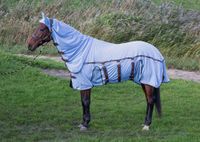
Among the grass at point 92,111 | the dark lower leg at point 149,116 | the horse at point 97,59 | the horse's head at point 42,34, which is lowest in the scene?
the grass at point 92,111

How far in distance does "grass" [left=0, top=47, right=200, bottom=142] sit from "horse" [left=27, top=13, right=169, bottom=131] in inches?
16.0

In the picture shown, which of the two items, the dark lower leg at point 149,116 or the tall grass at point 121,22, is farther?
the tall grass at point 121,22

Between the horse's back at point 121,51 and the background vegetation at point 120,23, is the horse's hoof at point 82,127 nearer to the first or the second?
the horse's back at point 121,51

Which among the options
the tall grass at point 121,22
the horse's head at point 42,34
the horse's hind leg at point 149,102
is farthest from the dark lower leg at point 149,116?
the tall grass at point 121,22

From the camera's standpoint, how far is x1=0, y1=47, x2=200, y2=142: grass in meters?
8.54

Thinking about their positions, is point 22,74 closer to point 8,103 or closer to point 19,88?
point 19,88

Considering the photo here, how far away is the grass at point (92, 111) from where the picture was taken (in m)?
8.54

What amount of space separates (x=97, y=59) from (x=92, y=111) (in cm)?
160

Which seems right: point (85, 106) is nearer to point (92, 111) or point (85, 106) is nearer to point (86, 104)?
point (86, 104)

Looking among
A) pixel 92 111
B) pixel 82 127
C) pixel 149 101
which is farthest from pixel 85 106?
pixel 92 111

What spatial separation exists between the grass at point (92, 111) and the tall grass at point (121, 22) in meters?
2.94

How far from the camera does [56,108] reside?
34.0 feet

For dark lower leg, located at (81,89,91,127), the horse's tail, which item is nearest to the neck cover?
dark lower leg, located at (81,89,91,127)

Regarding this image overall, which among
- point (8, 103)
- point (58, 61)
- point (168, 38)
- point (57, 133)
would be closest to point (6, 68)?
point (58, 61)
